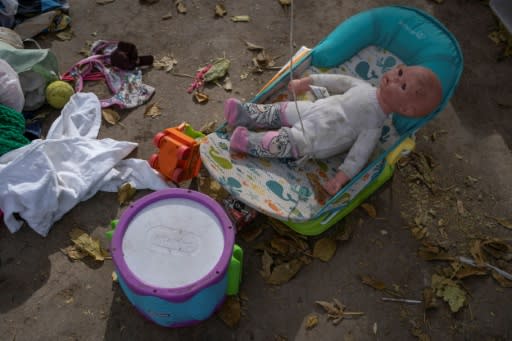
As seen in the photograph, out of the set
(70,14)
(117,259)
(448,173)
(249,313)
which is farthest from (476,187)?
(70,14)

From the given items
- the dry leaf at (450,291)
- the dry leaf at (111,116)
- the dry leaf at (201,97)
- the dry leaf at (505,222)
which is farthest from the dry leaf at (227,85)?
the dry leaf at (505,222)

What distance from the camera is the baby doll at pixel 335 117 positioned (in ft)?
7.75

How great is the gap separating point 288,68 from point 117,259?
1.59m

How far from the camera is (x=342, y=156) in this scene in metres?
2.71

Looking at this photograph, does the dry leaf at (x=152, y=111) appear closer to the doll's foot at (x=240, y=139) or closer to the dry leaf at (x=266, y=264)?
the doll's foot at (x=240, y=139)

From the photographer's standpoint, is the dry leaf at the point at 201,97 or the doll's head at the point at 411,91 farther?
the dry leaf at the point at 201,97

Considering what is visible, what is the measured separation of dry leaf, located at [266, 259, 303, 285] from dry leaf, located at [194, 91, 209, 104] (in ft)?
4.52

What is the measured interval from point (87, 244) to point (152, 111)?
1.09 metres

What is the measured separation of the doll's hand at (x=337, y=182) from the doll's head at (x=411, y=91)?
0.44 meters

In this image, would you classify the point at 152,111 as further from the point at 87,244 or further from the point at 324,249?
the point at 324,249

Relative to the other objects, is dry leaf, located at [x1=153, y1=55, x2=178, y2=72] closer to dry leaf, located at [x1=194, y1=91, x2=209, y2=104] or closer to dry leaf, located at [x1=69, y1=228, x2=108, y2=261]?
dry leaf, located at [x1=194, y1=91, x2=209, y2=104]

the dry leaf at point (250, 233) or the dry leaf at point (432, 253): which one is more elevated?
the dry leaf at point (250, 233)

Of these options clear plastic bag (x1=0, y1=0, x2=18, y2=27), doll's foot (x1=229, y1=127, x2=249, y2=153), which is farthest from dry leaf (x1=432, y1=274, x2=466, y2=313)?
clear plastic bag (x1=0, y1=0, x2=18, y2=27)

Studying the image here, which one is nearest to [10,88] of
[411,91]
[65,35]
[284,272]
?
[65,35]
